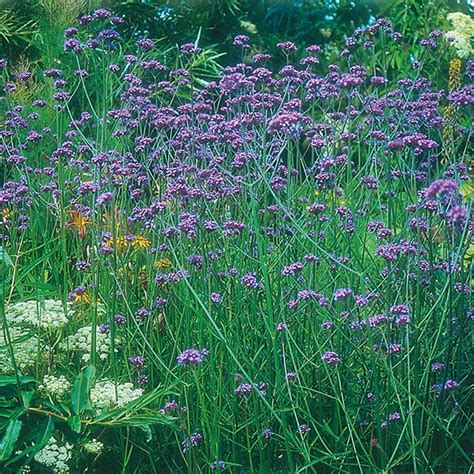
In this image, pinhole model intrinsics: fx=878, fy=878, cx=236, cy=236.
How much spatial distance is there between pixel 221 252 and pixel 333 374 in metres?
0.62

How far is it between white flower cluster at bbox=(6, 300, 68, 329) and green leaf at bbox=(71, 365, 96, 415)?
443 millimetres

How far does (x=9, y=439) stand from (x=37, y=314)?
0.66 meters

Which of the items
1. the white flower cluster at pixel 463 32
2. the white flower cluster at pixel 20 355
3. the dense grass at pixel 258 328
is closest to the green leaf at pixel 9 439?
the dense grass at pixel 258 328

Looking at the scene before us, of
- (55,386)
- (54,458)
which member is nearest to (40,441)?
(54,458)

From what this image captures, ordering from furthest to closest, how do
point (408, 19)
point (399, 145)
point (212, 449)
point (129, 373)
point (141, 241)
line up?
1. point (408, 19)
2. point (141, 241)
3. point (129, 373)
4. point (212, 449)
5. point (399, 145)

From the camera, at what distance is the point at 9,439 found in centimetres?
246

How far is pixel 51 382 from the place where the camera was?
9.39 feet

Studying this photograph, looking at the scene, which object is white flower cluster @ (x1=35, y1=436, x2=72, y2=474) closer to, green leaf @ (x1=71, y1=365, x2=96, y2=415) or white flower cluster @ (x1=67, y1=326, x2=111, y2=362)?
green leaf @ (x1=71, y1=365, x2=96, y2=415)

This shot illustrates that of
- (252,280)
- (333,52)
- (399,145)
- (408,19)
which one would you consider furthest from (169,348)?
(333,52)

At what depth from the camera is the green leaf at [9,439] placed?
2443 mm

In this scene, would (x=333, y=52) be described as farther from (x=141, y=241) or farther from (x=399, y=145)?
(x=399, y=145)

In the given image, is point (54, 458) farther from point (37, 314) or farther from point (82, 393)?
point (37, 314)

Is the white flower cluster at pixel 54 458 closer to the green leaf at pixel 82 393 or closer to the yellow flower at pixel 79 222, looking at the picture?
the green leaf at pixel 82 393

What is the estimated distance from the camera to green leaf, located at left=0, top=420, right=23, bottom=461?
96.2 inches
